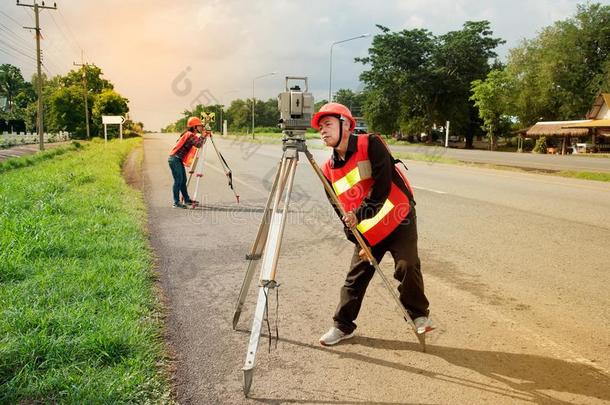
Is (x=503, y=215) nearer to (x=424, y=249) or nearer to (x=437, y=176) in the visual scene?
(x=424, y=249)

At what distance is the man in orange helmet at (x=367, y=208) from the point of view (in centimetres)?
326

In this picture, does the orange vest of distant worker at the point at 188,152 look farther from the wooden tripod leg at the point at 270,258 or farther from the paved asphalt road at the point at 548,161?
the paved asphalt road at the point at 548,161

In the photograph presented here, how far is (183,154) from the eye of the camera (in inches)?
383

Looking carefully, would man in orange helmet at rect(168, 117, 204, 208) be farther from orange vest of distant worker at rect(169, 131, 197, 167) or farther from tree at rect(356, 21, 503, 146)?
tree at rect(356, 21, 503, 146)

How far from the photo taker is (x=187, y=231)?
24.3 feet

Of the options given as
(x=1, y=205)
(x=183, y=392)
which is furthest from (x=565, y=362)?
(x=1, y=205)

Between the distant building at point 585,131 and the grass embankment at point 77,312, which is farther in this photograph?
the distant building at point 585,131

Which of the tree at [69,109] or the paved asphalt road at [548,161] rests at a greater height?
the tree at [69,109]

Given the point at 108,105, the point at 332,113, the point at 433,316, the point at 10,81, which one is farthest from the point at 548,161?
the point at 10,81

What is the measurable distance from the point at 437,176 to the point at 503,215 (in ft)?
23.9

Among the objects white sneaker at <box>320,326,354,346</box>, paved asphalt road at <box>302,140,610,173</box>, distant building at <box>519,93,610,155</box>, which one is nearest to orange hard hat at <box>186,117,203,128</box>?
white sneaker at <box>320,326,354,346</box>

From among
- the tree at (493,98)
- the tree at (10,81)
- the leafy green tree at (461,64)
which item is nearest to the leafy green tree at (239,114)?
the tree at (10,81)

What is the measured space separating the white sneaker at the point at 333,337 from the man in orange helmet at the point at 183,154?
659 cm

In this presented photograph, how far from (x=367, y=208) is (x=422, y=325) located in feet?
2.90
